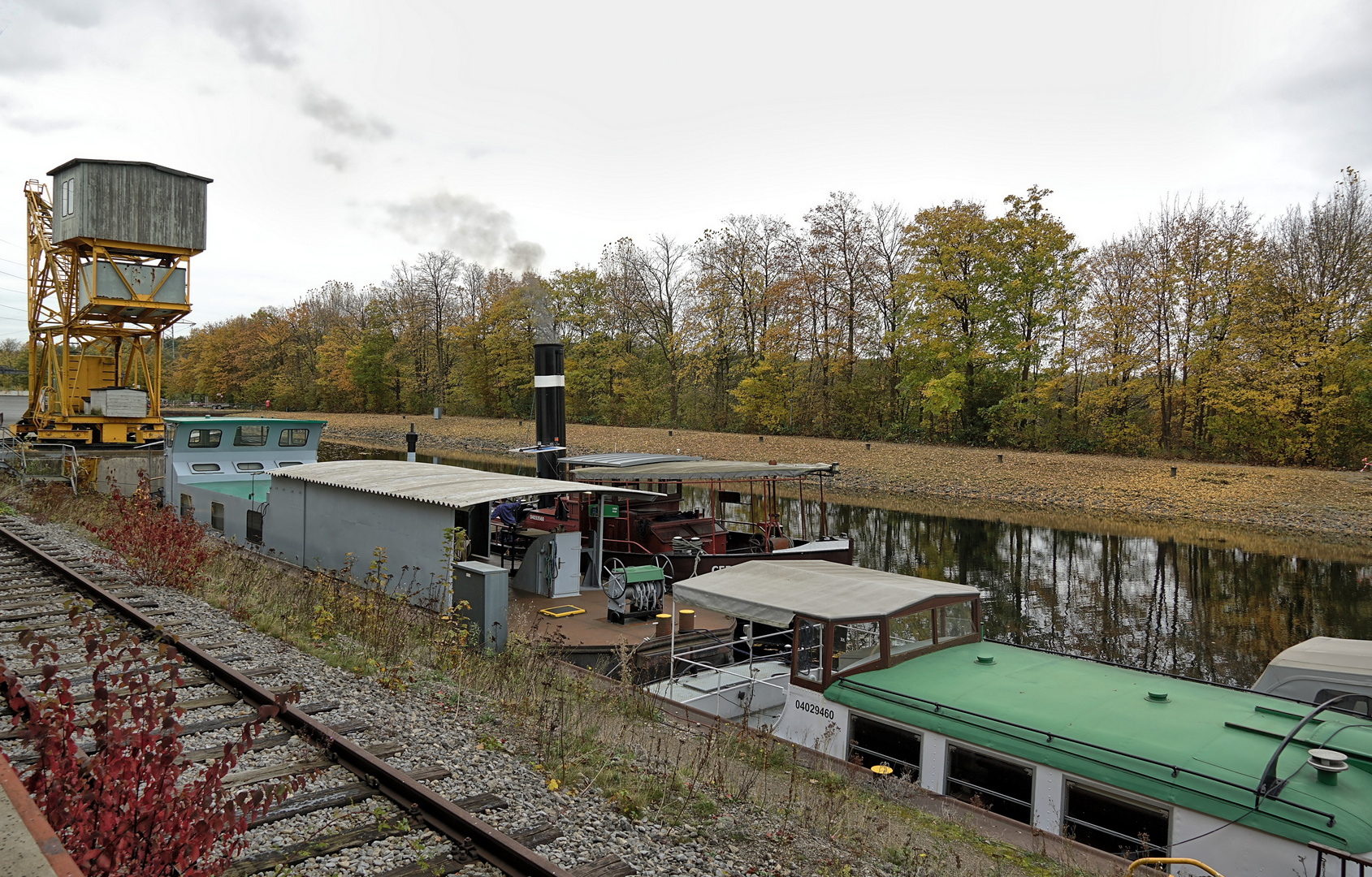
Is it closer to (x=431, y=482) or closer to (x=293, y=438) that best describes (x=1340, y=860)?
(x=431, y=482)

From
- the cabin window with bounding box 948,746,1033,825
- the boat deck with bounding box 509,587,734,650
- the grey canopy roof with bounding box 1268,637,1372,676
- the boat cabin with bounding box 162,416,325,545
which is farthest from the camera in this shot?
the boat cabin with bounding box 162,416,325,545

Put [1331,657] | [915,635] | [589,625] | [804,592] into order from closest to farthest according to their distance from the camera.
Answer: [1331,657] → [804,592] → [915,635] → [589,625]

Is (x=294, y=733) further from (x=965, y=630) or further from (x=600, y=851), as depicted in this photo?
(x=965, y=630)

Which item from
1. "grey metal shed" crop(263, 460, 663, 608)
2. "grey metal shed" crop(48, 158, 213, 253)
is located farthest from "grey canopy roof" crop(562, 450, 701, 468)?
"grey metal shed" crop(48, 158, 213, 253)

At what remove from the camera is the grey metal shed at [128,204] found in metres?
25.9

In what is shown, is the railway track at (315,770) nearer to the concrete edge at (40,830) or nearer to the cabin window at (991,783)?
the concrete edge at (40,830)

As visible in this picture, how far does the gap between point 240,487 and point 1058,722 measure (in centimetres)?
1993

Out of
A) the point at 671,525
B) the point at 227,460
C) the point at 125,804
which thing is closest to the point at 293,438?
A: the point at 227,460

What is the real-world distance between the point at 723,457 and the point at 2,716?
127ft

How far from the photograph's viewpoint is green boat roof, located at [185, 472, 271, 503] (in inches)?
776

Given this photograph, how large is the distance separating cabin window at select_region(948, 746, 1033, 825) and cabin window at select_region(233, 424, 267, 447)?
19.8 metres

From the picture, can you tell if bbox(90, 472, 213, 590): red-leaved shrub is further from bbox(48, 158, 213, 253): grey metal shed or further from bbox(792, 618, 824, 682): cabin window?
bbox(48, 158, 213, 253): grey metal shed

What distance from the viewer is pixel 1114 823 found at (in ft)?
22.4

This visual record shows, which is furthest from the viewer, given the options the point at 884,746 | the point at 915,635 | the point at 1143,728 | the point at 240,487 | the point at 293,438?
the point at 293,438
